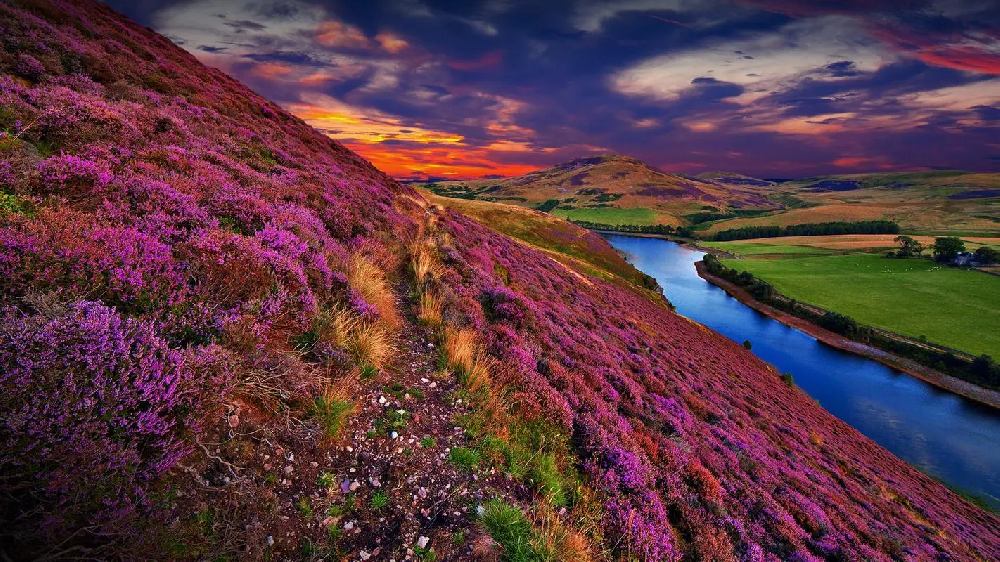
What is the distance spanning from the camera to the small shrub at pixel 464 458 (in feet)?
18.5

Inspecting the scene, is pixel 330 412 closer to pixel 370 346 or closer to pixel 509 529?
pixel 370 346

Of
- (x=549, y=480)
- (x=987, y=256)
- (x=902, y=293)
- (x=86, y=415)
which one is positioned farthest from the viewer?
(x=987, y=256)

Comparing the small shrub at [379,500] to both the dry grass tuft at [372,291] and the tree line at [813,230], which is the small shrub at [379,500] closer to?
the dry grass tuft at [372,291]

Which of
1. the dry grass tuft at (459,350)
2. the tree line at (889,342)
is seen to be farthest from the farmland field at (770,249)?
the dry grass tuft at (459,350)

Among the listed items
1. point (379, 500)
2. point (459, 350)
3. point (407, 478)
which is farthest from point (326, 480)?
point (459, 350)

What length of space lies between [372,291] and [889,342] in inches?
3760

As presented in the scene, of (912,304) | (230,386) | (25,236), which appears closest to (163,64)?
(25,236)

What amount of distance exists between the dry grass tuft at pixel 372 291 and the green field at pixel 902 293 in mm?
99037

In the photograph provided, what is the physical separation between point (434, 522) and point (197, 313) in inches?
162

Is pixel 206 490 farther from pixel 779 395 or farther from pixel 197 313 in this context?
pixel 779 395

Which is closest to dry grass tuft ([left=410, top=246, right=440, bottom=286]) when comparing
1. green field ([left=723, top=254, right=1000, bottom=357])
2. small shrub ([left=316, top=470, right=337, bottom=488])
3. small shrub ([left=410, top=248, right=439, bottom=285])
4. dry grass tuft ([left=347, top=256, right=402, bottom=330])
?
small shrub ([left=410, top=248, right=439, bottom=285])

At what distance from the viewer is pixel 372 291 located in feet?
28.2

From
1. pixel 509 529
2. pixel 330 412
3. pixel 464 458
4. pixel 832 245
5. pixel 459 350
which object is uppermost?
pixel 832 245

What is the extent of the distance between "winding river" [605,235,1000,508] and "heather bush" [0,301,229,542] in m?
62.0
